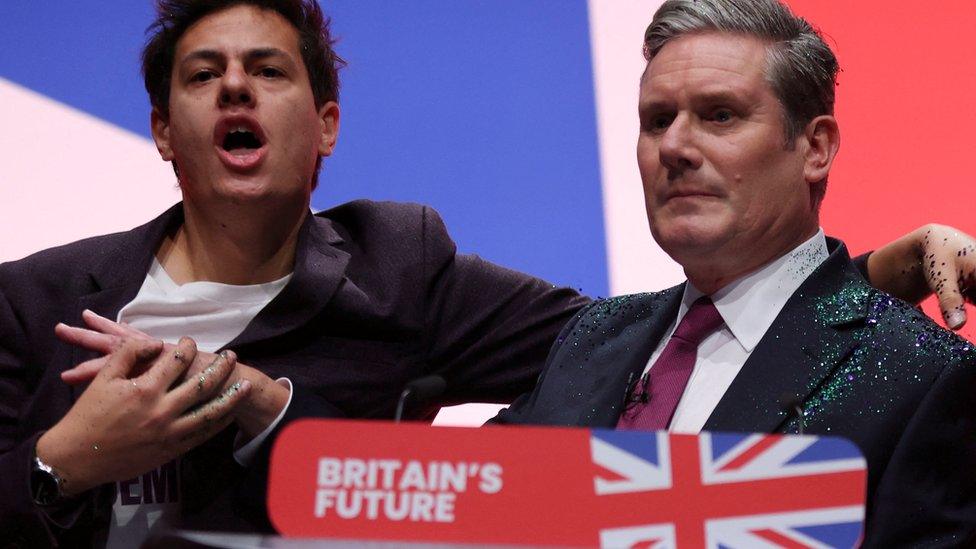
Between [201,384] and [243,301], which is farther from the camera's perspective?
[243,301]

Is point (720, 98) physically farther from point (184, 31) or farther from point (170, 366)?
point (184, 31)

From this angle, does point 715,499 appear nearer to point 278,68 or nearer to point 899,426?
point 899,426

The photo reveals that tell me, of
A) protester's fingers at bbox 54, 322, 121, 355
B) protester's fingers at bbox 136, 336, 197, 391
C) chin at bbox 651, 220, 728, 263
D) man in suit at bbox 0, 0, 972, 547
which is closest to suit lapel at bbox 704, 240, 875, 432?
chin at bbox 651, 220, 728, 263

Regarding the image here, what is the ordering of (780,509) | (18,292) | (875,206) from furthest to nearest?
(875,206) → (18,292) → (780,509)

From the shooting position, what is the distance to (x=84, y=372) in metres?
1.61

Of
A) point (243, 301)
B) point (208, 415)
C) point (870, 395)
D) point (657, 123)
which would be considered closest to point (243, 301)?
point (243, 301)

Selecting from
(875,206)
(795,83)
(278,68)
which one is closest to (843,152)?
(875,206)

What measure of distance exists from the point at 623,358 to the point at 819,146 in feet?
1.30

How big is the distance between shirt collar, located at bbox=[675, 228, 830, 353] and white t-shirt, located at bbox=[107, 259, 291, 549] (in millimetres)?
747

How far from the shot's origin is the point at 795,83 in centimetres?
164

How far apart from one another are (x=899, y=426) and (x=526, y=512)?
Result: 57 cm

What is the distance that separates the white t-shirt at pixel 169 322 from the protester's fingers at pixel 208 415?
21cm

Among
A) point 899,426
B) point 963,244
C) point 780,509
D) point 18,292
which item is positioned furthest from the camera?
point 18,292

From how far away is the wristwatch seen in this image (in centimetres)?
168
